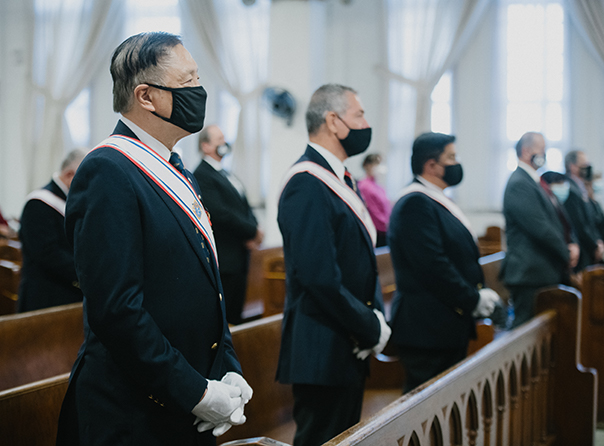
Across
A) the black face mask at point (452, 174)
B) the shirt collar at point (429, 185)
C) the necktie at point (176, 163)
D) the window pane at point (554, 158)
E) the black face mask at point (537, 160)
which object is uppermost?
the window pane at point (554, 158)

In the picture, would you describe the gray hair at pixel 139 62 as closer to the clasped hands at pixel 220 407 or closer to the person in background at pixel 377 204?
the clasped hands at pixel 220 407

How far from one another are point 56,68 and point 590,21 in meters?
8.22

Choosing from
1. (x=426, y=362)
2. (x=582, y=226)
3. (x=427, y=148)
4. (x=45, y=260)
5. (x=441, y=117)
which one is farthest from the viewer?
(x=441, y=117)

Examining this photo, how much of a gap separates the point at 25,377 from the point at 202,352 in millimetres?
1495

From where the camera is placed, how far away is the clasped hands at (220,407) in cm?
130

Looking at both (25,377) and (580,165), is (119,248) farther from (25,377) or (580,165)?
(580,165)

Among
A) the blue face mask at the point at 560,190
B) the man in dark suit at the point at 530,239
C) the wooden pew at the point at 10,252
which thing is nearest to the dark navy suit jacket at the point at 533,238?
the man in dark suit at the point at 530,239

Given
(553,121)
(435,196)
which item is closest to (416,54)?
(553,121)

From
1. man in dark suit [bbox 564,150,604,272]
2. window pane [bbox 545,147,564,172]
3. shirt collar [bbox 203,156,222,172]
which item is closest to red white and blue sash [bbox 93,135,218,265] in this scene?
shirt collar [bbox 203,156,222,172]

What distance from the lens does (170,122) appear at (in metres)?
1.40

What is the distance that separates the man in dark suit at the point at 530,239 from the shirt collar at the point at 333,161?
1.89 m

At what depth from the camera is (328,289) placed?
6.50 feet

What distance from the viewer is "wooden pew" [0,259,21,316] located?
14.3 ft

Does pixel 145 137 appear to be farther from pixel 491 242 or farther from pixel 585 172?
pixel 491 242
